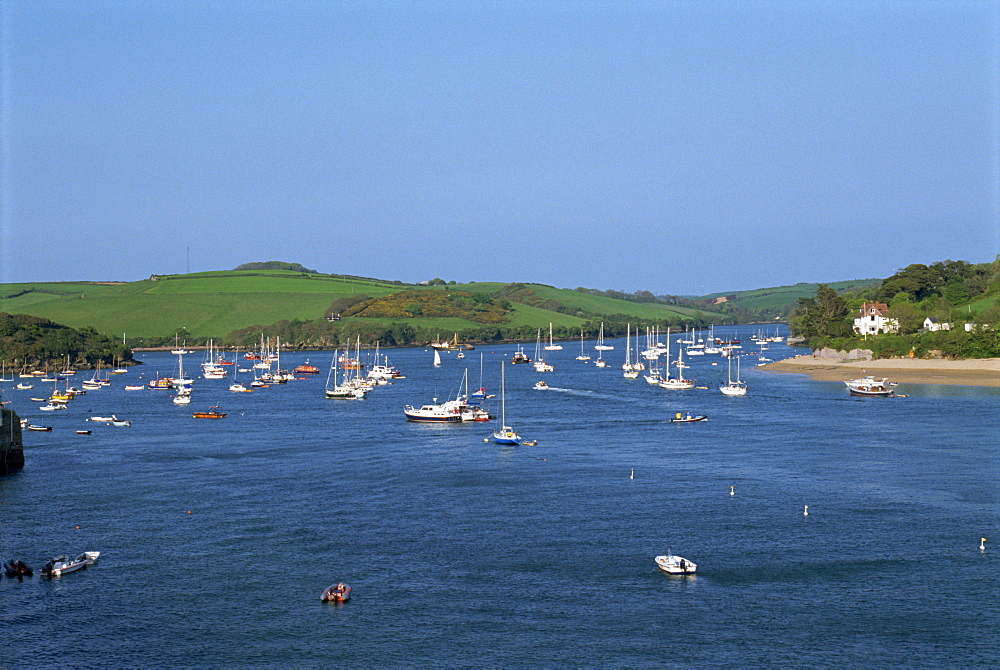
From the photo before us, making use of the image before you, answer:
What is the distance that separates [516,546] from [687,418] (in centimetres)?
5104

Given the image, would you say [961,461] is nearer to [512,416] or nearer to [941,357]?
[512,416]

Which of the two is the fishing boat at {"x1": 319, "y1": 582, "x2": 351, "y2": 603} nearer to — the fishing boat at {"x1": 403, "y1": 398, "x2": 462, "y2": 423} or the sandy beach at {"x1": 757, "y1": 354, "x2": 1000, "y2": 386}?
the fishing boat at {"x1": 403, "y1": 398, "x2": 462, "y2": 423}

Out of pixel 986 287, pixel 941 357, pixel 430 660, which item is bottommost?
pixel 430 660

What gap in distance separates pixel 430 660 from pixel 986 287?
17812 cm

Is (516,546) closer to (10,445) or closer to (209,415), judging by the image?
(10,445)

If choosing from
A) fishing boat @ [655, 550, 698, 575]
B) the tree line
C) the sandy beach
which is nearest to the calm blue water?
fishing boat @ [655, 550, 698, 575]

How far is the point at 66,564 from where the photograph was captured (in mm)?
46719

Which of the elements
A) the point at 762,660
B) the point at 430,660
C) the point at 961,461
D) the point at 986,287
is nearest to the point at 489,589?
the point at 430,660

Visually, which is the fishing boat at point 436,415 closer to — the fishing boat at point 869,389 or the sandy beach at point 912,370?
the fishing boat at point 869,389

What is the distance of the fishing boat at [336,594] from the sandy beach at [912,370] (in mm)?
101728

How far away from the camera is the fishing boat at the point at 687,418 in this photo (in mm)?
96994

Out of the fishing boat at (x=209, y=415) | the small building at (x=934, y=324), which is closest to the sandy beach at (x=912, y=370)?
the small building at (x=934, y=324)

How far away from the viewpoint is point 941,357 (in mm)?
142750

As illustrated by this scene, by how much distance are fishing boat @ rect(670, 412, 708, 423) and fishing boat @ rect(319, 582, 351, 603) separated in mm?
58805
